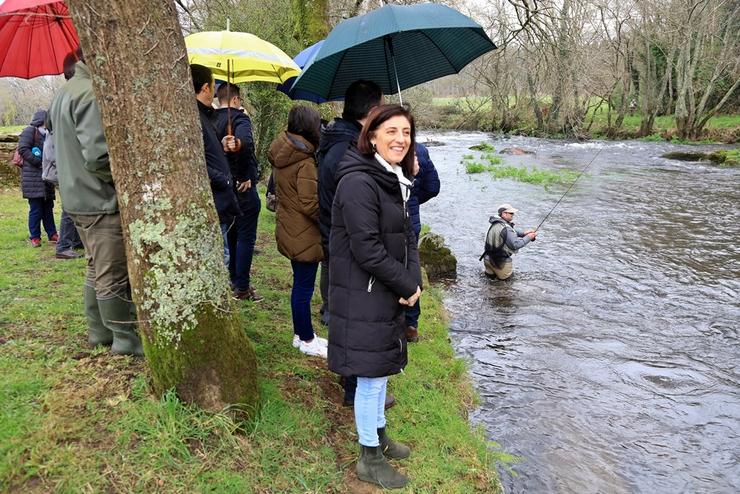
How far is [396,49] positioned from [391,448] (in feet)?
10.8

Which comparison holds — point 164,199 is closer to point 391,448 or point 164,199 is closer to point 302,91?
point 391,448

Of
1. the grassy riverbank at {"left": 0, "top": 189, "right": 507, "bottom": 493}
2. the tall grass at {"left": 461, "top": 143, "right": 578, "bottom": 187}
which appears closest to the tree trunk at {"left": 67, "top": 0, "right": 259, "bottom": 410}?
the grassy riverbank at {"left": 0, "top": 189, "right": 507, "bottom": 493}

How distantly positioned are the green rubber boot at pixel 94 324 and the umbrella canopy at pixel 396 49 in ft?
7.25

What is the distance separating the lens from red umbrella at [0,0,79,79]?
4.36 m

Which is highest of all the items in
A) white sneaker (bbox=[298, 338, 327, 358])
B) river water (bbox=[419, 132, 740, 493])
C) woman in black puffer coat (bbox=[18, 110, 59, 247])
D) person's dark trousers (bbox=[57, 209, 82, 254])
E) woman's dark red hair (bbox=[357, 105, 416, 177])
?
woman's dark red hair (bbox=[357, 105, 416, 177])

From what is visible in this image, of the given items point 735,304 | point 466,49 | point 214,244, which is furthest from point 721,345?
point 214,244

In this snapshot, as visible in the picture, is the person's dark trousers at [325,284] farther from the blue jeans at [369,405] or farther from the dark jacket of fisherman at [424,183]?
the blue jeans at [369,405]

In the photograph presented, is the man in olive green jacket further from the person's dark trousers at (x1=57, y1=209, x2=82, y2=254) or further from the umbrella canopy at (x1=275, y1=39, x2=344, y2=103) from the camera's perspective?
the person's dark trousers at (x1=57, y1=209, x2=82, y2=254)

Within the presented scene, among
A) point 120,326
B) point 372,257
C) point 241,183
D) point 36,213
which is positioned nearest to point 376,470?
point 372,257

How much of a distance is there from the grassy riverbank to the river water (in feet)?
2.57

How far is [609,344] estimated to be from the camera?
631 cm

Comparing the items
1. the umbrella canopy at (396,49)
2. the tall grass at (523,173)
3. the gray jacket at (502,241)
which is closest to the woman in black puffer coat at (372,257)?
the umbrella canopy at (396,49)

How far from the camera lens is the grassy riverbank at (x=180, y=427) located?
262 centimetres

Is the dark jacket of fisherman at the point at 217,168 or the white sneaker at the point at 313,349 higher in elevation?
the dark jacket of fisherman at the point at 217,168
